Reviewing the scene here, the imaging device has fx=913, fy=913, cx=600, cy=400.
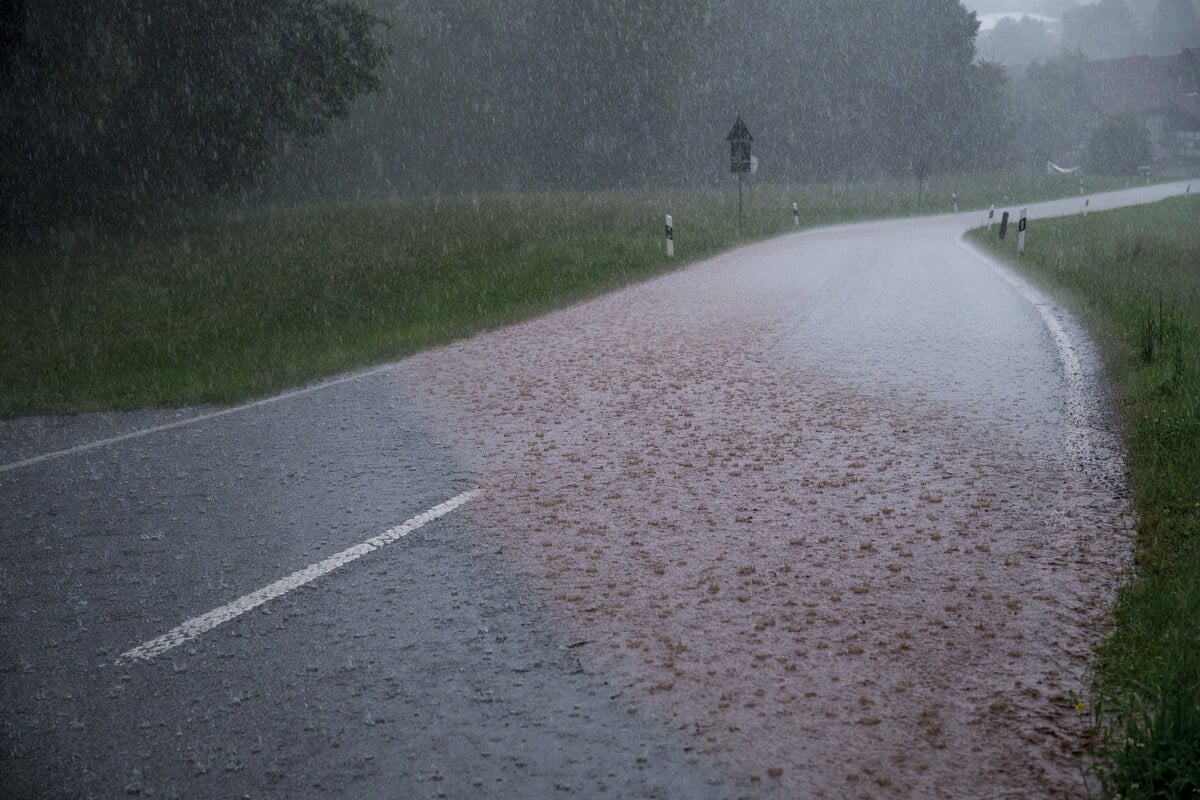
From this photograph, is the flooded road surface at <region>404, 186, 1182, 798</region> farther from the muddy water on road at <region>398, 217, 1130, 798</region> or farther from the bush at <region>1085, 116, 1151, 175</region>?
the bush at <region>1085, 116, 1151, 175</region>

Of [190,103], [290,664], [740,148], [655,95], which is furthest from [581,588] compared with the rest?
[655,95]

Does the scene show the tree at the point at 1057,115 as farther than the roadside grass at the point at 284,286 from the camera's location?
Yes

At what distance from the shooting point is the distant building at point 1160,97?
273ft

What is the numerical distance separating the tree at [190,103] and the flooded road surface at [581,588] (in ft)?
58.6

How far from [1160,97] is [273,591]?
342 ft

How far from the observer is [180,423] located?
823 centimetres

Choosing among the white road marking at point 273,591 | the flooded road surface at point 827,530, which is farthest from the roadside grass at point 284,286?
the white road marking at point 273,591

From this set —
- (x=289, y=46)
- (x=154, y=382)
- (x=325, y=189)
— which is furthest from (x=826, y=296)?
(x=325, y=189)

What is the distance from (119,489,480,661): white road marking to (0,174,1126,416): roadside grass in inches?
190

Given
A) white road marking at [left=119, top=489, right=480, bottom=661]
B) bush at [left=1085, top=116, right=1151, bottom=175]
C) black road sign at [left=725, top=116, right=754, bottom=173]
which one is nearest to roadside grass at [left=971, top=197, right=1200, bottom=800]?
white road marking at [left=119, top=489, right=480, bottom=661]

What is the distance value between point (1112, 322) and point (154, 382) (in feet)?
37.2

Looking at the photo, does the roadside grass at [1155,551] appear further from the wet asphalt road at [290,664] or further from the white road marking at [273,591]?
the white road marking at [273,591]

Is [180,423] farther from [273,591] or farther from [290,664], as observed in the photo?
[290,664]

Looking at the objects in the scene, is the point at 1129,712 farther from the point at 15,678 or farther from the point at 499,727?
the point at 15,678
